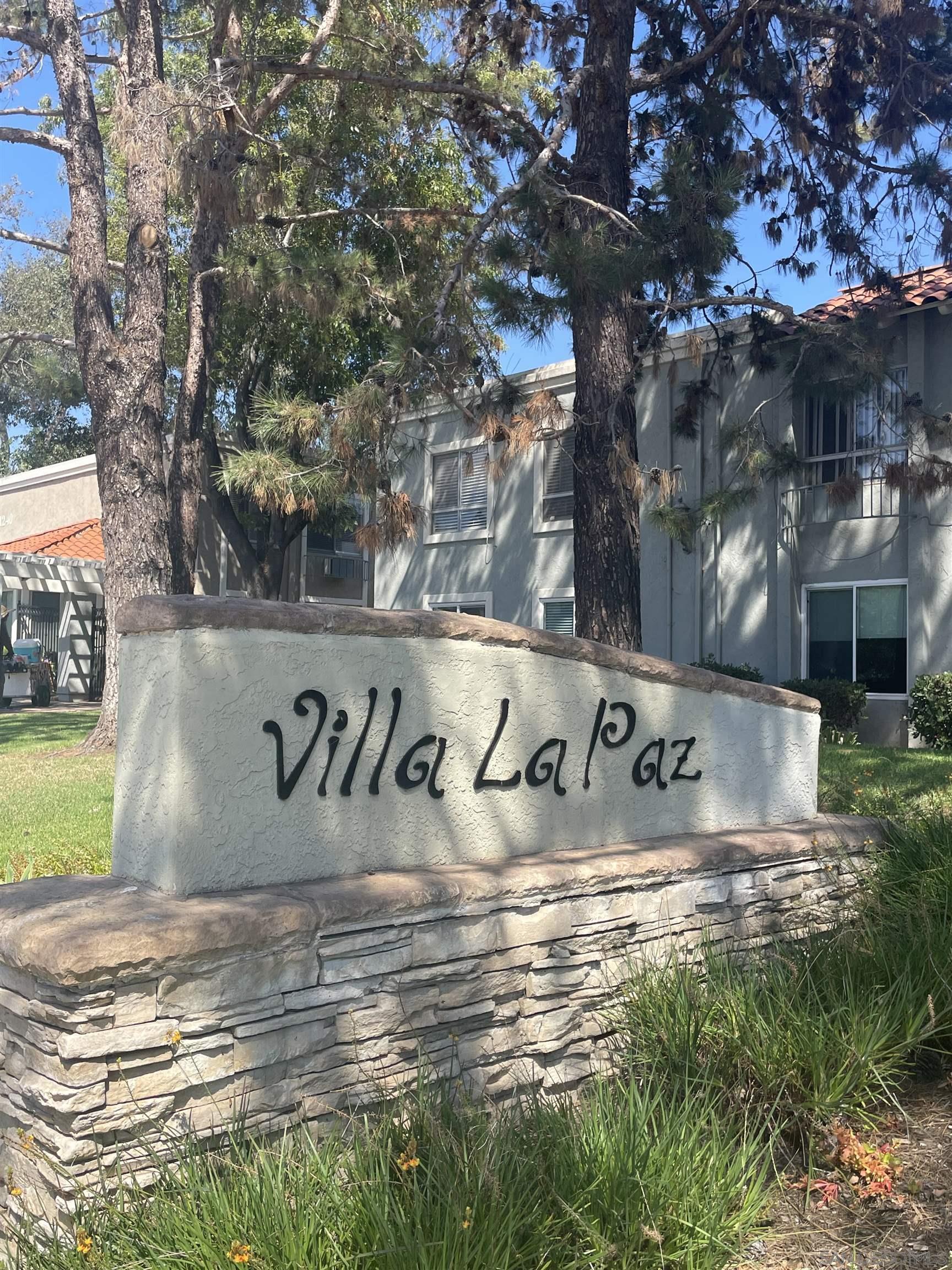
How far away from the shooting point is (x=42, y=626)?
26062mm

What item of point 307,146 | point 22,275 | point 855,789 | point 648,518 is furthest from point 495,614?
point 22,275

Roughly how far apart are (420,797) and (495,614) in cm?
1597

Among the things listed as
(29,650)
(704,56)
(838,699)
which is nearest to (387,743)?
(704,56)

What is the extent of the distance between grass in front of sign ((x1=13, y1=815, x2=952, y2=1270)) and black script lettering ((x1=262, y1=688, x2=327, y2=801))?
123cm

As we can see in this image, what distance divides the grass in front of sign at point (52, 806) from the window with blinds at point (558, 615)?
7.76 m

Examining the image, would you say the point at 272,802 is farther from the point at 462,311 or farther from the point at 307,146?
the point at 307,146

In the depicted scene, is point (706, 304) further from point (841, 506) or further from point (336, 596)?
point (336, 596)

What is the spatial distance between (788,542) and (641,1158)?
14.3 metres

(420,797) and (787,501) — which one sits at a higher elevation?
(787,501)

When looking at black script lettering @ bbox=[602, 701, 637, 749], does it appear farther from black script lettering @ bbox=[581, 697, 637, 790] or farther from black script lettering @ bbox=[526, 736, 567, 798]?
black script lettering @ bbox=[526, 736, 567, 798]

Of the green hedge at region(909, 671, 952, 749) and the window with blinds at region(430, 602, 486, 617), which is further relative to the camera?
the window with blinds at region(430, 602, 486, 617)

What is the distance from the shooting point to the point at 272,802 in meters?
4.30

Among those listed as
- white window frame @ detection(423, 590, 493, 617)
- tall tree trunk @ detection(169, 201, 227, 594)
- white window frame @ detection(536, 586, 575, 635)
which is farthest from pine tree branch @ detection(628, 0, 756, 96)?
white window frame @ detection(423, 590, 493, 617)

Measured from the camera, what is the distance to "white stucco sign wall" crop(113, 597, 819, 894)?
13.5 ft
